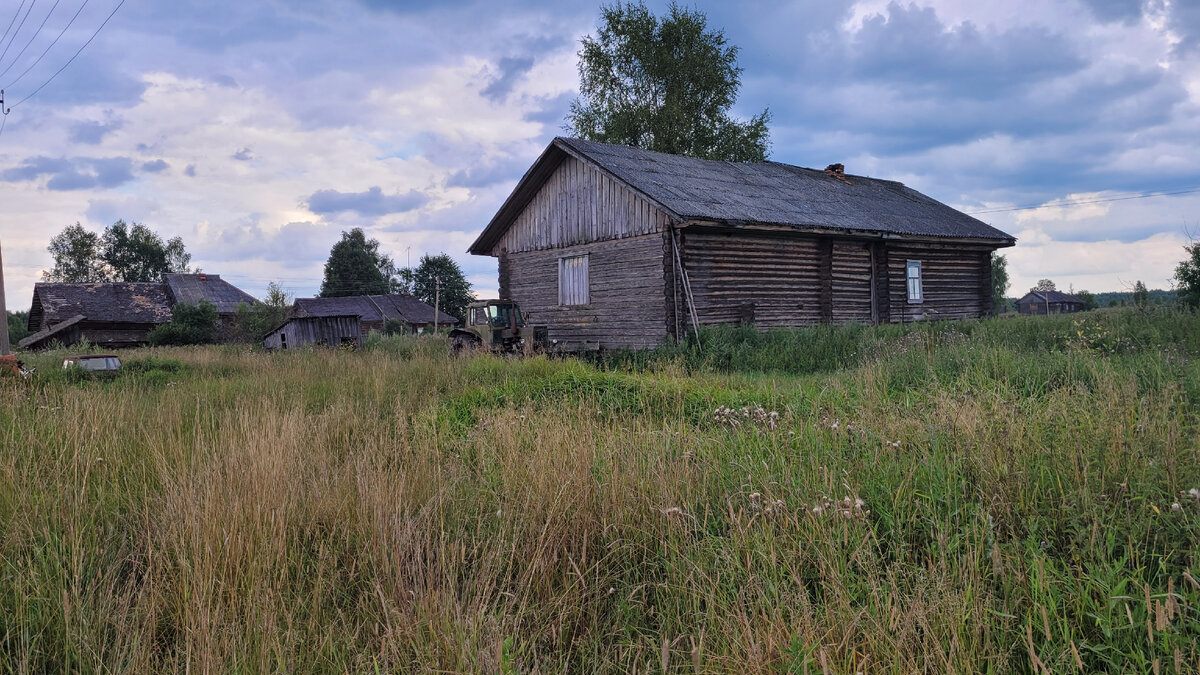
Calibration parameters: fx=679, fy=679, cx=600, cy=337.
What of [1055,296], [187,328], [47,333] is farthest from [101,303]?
[1055,296]

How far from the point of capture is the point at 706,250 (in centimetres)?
1625

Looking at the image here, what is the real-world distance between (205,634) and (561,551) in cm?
159

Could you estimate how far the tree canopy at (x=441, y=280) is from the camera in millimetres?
66106

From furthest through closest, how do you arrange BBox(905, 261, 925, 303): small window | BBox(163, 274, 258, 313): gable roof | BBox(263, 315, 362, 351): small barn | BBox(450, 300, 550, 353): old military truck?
BBox(163, 274, 258, 313): gable roof
BBox(263, 315, 362, 351): small barn
BBox(905, 261, 925, 303): small window
BBox(450, 300, 550, 353): old military truck

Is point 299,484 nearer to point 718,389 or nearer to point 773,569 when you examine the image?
point 773,569

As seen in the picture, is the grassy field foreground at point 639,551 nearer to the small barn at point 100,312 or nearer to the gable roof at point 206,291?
the small barn at point 100,312

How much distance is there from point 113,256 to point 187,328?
36.7 metres

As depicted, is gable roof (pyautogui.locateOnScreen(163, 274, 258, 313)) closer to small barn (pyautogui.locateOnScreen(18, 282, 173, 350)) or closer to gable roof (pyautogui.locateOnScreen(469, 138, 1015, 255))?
small barn (pyautogui.locateOnScreen(18, 282, 173, 350))

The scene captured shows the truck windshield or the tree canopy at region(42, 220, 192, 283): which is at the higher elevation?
the tree canopy at region(42, 220, 192, 283)

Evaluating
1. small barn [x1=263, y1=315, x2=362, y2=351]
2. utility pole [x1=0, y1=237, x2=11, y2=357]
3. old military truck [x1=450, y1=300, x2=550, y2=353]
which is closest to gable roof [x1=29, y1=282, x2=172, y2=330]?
small barn [x1=263, y1=315, x2=362, y2=351]

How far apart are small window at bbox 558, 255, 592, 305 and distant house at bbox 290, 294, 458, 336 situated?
113 ft

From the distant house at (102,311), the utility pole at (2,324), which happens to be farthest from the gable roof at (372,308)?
the utility pole at (2,324)

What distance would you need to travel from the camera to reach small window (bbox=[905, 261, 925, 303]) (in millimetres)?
20766

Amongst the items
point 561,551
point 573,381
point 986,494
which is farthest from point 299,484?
point 573,381
